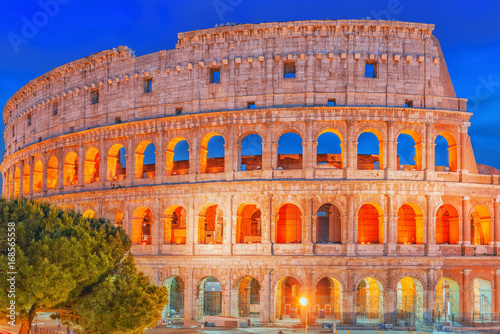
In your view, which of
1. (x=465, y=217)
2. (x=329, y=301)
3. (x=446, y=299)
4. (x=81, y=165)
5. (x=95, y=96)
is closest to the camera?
(x=465, y=217)

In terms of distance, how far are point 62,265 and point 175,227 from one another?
781 inches

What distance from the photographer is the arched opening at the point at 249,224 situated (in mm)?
33812

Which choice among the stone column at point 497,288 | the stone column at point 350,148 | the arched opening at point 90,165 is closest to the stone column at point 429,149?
the stone column at point 350,148

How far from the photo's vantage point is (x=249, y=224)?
35.1 meters

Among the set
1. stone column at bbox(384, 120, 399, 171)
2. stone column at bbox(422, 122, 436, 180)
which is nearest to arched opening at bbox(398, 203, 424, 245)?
stone column at bbox(422, 122, 436, 180)

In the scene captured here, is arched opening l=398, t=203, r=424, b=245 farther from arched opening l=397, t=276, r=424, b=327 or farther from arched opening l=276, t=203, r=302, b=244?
arched opening l=276, t=203, r=302, b=244

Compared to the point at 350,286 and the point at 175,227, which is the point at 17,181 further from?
the point at 350,286

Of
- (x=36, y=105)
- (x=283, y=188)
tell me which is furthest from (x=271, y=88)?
(x=36, y=105)

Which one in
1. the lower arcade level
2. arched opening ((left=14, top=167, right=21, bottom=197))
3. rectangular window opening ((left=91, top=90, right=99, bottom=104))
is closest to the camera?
the lower arcade level

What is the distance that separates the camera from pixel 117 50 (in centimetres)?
3559

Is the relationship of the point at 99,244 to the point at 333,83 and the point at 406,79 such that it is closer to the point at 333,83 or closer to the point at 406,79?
the point at 333,83

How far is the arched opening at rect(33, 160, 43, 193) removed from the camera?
136ft

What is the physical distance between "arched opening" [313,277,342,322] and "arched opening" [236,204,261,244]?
15.5 ft

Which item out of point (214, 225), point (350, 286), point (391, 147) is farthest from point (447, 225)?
point (214, 225)
